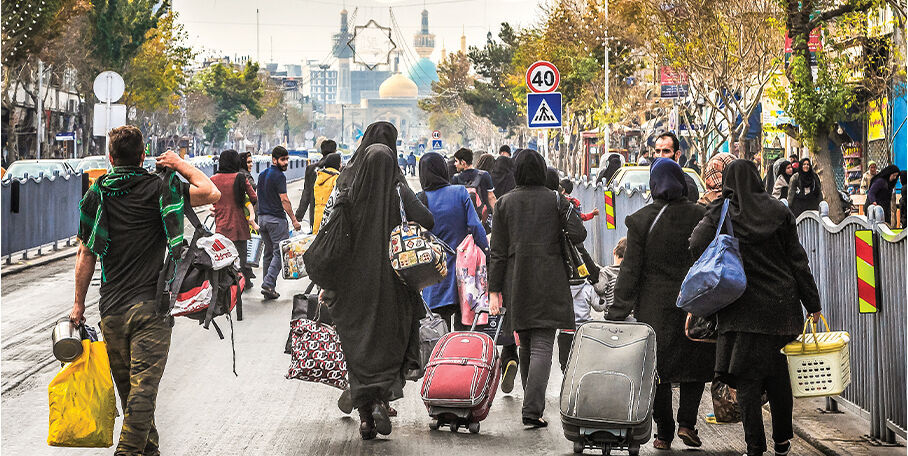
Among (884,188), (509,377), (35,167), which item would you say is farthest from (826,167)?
(35,167)

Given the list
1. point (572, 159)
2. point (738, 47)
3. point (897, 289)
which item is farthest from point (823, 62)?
point (572, 159)

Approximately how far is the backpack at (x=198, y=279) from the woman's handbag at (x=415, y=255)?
1010mm

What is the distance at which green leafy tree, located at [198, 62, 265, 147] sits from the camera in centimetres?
8769

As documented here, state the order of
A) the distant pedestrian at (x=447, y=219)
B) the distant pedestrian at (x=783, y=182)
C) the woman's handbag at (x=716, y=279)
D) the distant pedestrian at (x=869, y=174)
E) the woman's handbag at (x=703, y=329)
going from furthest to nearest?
the distant pedestrian at (x=869, y=174) < the distant pedestrian at (x=783, y=182) < the distant pedestrian at (x=447, y=219) < the woman's handbag at (x=703, y=329) < the woman's handbag at (x=716, y=279)

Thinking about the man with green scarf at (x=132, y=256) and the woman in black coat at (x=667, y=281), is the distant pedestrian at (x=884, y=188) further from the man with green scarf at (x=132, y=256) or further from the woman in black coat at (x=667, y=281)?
the man with green scarf at (x=132, y=256)

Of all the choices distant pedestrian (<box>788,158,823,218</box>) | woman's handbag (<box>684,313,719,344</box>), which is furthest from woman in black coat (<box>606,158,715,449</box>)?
distant pedestrian (<box>788,158,823,218</box>)

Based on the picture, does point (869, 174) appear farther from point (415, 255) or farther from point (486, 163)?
point (415, 255)

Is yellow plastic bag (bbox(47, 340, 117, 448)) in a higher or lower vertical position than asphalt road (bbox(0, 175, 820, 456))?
higher

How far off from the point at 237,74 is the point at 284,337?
79271mm

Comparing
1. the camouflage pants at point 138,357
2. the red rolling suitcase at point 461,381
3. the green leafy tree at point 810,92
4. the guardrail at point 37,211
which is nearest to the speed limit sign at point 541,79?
the green leafy tree at point 810,92

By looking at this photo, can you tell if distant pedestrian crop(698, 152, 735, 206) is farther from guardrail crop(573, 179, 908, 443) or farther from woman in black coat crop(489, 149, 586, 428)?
woman in black coat crop(489, 149, 586, 428)

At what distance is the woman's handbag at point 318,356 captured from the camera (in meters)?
7.38

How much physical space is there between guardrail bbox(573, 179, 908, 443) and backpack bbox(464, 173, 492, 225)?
5186 millimetres

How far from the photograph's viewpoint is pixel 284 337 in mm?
11430
